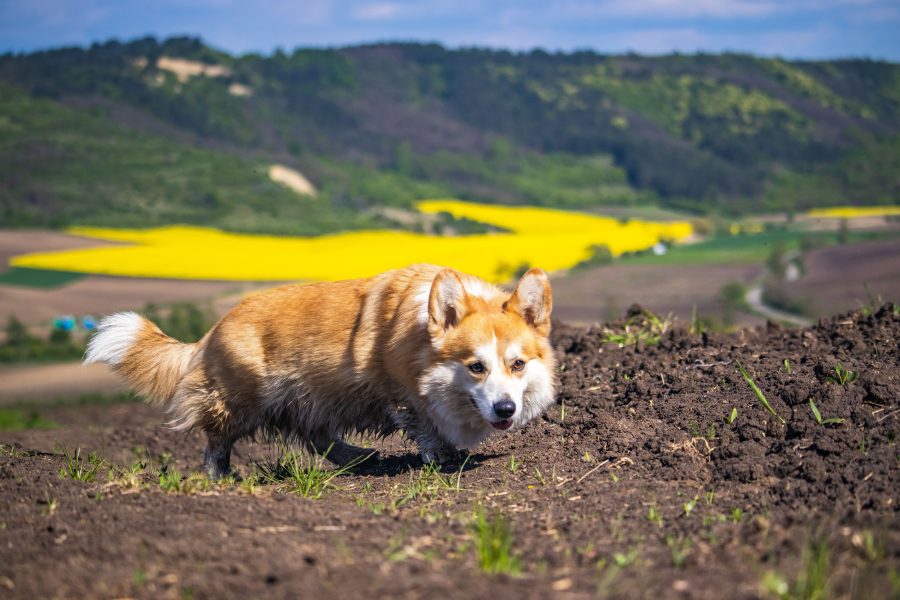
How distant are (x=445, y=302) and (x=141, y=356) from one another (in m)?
3.05

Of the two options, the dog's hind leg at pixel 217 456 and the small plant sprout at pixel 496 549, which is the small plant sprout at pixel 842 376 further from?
the dog's hind leg at pixel 217 456

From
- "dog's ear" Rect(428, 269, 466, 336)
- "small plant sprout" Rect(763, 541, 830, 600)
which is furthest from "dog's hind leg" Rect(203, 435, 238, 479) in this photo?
"small plant sprout" Rect(763, 541, 830, 600)

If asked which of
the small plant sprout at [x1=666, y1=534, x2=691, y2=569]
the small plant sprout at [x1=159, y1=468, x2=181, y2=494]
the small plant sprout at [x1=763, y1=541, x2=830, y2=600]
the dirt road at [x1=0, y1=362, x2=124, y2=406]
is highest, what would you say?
the small plant sprout at [x1=763, y1=541, x2=830, y2=600]

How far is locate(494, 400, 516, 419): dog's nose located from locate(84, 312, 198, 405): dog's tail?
2992 millimetres

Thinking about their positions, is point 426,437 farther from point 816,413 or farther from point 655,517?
point 816,413

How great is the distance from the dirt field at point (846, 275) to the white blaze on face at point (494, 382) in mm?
18404

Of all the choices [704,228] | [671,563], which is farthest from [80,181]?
[671,563]

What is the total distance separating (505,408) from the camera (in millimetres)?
6258

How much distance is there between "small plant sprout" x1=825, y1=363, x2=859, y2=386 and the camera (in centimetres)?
682

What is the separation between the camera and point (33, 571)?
4387 mm

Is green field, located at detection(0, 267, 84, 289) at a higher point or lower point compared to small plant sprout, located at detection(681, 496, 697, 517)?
lower

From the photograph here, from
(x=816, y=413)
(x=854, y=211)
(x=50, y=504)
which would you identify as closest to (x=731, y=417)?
(x=816, y=413)

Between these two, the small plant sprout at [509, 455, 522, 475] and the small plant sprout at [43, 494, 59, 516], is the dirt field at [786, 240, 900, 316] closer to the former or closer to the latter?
the small plant sprout at [509, 455, 522, 475]

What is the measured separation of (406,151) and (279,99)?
554 inches
